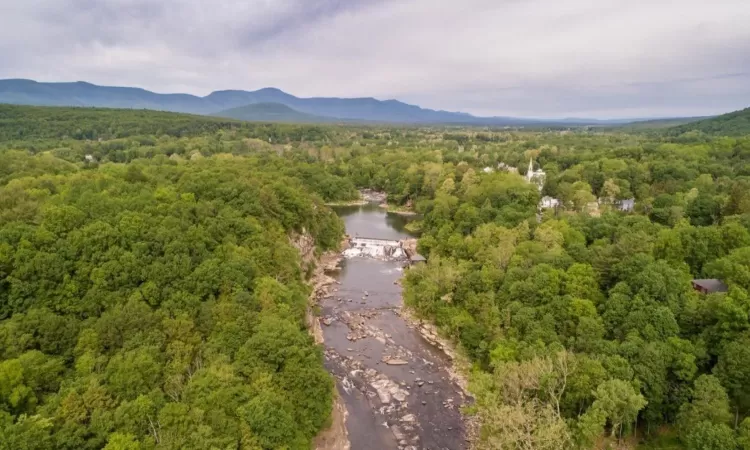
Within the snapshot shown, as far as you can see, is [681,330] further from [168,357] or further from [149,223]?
[149,223]

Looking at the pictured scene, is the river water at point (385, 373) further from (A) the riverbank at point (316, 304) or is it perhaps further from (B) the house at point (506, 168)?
(B) the house at point (506, 168)

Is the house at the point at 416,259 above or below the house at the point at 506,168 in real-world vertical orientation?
below

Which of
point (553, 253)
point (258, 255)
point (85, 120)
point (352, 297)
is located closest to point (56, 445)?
point (258, 255)

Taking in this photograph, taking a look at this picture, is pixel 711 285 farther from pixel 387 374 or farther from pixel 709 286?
pixel 387 374

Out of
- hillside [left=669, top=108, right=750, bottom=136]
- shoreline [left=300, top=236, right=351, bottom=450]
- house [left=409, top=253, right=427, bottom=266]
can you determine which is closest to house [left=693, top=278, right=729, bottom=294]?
shoreline [left=300, top=236, right=351, bottom=450]

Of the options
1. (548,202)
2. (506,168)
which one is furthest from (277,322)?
(506,168)

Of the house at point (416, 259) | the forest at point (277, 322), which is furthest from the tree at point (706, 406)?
the house at point (416, 259)
